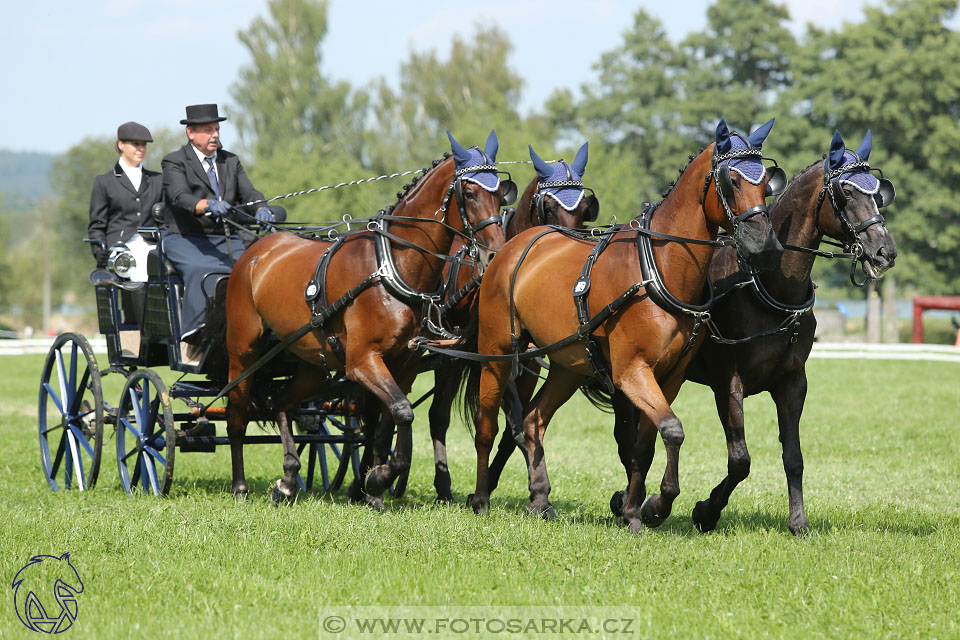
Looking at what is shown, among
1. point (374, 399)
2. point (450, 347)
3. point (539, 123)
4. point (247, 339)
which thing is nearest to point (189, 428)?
point (247, 339)

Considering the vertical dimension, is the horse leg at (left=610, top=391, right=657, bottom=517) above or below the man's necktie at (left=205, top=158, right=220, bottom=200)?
below

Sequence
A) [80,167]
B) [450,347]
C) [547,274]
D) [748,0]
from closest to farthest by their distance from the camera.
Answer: [547,274] → [450,347] → [748,0] → [80,167]

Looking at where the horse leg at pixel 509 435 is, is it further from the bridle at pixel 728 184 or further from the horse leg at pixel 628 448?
the bridle at pixel 728 184

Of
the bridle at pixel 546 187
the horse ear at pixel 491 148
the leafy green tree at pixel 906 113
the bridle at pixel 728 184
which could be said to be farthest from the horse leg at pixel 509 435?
the leafy green tree at pixel 906 113

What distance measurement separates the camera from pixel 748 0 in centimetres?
4628

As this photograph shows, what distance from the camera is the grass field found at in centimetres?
490

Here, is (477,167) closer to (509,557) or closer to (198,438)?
(509,557)

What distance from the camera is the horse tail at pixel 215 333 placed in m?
8.54

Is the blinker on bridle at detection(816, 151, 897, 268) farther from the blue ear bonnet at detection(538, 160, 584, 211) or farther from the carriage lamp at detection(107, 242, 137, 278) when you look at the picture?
the carriage lamp at detection(107, 242, 137, 278)

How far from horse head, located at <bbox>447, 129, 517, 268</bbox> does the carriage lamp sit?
10.9 ft

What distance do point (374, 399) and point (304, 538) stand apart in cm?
196

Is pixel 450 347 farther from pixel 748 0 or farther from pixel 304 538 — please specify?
pixel 748 0

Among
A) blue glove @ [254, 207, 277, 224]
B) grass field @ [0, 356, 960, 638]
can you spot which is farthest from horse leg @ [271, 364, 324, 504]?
blue glove @ [254, 207, 277, 224]

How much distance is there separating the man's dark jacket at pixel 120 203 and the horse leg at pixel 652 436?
516cm
